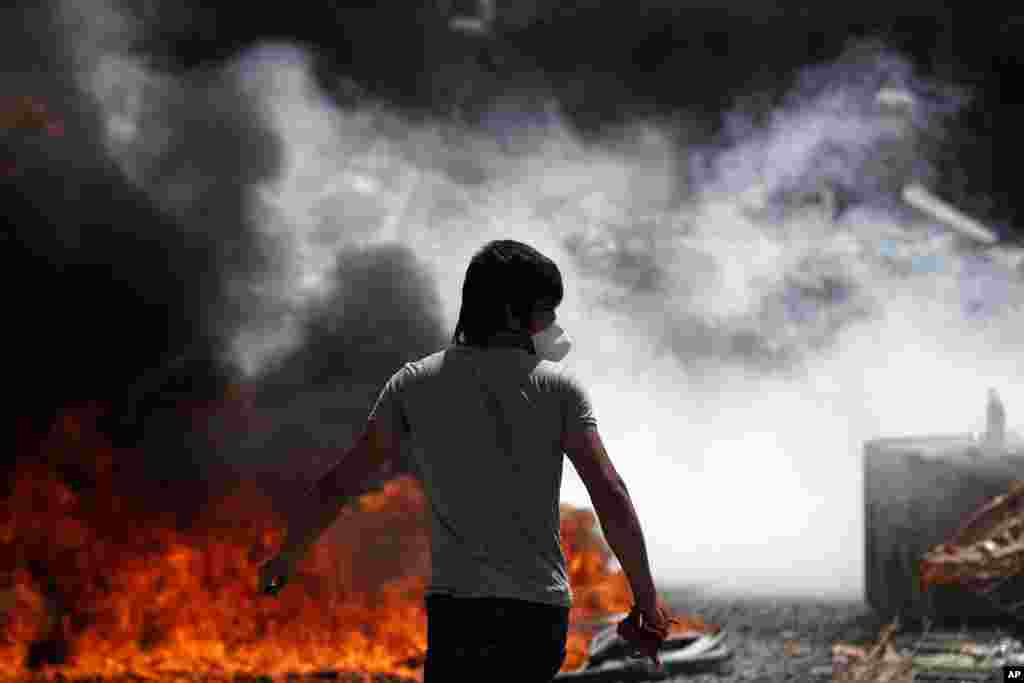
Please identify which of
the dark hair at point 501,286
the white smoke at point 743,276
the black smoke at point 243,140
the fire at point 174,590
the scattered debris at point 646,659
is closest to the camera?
the dark hair at point 501,286

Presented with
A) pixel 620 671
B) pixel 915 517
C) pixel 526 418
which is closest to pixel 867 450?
pixel 915 517

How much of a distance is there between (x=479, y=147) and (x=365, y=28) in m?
2.01

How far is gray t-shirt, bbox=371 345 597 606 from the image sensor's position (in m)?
3.39

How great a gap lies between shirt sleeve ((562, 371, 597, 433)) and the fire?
5.23m

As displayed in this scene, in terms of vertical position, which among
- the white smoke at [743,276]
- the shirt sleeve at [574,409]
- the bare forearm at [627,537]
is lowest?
the bare forearm at [627,537]

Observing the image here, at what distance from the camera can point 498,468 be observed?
342 centimetres

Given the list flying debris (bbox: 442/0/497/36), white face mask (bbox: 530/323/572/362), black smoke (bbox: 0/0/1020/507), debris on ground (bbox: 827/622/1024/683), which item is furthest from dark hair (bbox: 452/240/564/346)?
flying debris (bbox: 442/0/497/36)

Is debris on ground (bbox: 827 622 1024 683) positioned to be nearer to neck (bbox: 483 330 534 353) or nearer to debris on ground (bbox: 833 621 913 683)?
debris on ground (bbox: 833 621 913 683)

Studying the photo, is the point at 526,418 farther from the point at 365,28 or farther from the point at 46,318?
the point at 365,28

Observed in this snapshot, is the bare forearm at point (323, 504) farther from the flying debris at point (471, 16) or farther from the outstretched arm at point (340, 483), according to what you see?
the flying debris at point (471, 16)

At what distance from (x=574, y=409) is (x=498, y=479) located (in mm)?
292

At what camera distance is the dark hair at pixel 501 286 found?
3.49 meters

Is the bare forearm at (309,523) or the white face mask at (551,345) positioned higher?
the white face mask at (551,345)

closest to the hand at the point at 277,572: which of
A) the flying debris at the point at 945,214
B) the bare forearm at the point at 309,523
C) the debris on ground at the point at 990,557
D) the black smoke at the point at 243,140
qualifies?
the bare forearm at the point at 309,523
